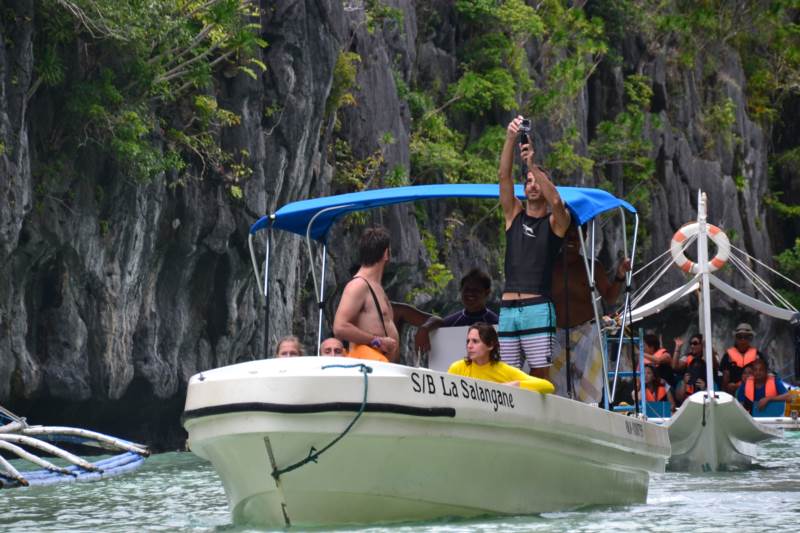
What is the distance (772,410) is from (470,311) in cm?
1105

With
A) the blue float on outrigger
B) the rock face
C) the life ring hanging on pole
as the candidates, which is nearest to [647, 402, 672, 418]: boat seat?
the life ring hanging on pole

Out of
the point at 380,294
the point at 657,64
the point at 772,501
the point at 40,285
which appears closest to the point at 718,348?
the point at 657,64

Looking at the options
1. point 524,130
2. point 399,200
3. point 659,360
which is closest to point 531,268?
point 524,130

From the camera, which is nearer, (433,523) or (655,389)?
(433,523)

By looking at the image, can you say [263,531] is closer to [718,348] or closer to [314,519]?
[314,519]

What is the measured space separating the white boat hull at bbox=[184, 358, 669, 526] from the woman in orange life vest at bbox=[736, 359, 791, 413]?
12.1 m

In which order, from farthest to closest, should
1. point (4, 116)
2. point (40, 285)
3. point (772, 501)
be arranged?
point (40, 285), point (4, 116), point (772, 501)

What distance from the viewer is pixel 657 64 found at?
124ft

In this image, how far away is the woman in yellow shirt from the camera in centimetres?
863

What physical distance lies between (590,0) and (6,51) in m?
22.3

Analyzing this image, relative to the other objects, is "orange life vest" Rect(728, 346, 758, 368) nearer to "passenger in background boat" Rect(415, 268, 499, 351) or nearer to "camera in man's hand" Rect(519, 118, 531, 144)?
"passenger in background boat" Rect(415, 268, 499, 351)

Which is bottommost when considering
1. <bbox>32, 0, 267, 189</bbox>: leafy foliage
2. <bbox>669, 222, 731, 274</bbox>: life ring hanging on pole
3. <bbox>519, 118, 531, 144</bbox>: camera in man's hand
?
<bbox>519, 118, 531, 144</bbox>: camera in man's hand

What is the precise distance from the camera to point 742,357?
20.3 metres

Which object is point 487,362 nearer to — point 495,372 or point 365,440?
point 495,372
